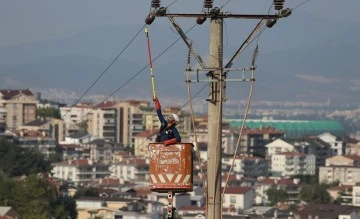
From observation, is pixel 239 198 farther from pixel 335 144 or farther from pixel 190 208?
pixel 335 144

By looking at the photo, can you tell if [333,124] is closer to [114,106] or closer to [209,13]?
[114,106]

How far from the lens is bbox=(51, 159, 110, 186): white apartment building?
289 feet

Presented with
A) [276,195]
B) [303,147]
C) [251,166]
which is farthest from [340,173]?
[303,147]

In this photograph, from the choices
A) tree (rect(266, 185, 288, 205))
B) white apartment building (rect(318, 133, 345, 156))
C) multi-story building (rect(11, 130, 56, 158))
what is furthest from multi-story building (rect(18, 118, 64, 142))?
tree (rect(266, 185, 288, 205))

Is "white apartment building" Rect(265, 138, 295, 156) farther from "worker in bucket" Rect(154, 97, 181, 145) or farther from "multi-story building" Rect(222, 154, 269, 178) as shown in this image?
"worker in bucket" Rect(154, 97, 181, 145)

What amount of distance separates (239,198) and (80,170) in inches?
753

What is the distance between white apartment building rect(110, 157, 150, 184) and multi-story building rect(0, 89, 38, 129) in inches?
783

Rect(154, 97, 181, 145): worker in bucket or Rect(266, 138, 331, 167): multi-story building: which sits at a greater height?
Rect(266, 138, 331, 167): multi-story building

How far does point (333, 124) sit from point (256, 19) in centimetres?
18530

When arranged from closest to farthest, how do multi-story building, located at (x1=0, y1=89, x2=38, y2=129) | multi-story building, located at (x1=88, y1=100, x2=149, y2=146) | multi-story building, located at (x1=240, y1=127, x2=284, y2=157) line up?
multi-story building, located at (x1=0, y1=89, x2=38, y2=129) < multi-story building, located at (x1=240, y1=127, x2=284, y2=157) < multi-story building, located at (x1=88, y1=100, x2=149, y2=146)

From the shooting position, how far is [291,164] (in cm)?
10475

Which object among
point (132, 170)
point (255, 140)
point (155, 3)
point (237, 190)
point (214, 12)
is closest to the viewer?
point (214, 12)

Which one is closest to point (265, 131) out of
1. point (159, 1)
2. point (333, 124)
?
point (333, 124)

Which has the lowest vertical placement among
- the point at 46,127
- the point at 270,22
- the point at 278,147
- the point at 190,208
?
the point at 190,208
